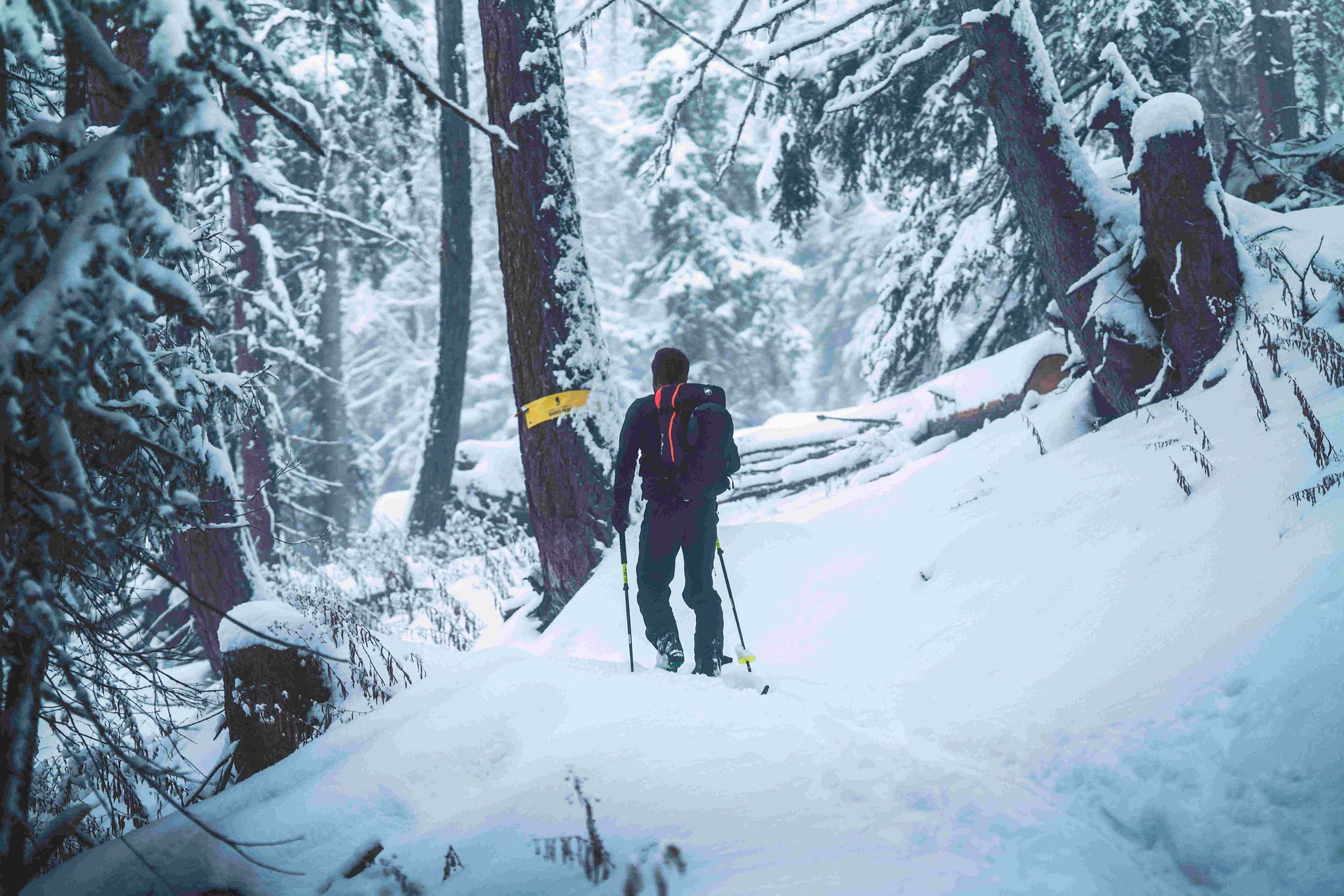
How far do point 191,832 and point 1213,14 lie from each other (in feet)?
36.9

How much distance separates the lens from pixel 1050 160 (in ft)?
18.6

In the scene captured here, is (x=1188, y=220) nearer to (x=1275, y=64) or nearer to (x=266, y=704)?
(x=266, y=704)

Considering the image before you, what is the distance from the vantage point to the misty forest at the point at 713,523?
181cm

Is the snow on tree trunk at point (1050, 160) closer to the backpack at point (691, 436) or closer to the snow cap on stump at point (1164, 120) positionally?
the snow cap on stump at point (1164, 120)

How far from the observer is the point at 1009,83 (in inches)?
224

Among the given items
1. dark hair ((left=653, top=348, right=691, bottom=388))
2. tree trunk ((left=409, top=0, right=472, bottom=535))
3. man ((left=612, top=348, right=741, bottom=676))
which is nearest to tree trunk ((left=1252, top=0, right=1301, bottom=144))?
tree trunk ((left=409, top=0, right=472, bottom=535))

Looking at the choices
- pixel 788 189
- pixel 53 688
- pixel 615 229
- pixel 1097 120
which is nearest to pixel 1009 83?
pixel 1097 120

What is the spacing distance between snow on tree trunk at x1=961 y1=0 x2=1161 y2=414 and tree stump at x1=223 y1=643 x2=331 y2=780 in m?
5.62

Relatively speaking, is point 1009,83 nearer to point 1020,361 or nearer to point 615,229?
point 1020,361

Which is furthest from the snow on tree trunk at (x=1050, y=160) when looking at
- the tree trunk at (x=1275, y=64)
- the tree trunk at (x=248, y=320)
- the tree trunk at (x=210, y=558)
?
the tree trunk at (x=1275, y=64)

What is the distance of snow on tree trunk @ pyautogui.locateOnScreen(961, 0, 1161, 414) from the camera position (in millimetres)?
5656

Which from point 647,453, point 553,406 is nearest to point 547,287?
point 553,406

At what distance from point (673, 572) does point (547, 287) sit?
260cm

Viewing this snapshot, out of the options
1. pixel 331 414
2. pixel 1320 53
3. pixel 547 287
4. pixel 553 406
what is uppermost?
pixel 1320 53
